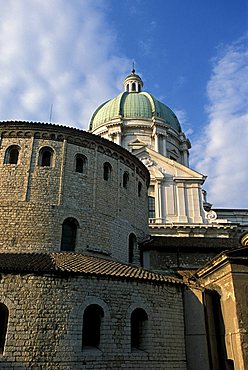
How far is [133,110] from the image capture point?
47.0 meters

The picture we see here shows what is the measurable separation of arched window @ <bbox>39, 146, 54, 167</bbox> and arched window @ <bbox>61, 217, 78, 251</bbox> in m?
3.24

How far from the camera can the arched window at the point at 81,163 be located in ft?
65.3

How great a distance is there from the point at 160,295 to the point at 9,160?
1024cm

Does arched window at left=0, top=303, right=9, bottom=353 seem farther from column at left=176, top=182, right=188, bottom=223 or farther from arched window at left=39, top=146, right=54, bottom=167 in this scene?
column at left=176, top=182, right=188, bottom=223

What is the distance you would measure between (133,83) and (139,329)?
45.5 meters

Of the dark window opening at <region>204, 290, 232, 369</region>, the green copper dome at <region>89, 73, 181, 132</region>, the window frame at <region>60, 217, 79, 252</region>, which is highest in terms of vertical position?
the green copper dome at <region>89, 73, 181, 132</region>

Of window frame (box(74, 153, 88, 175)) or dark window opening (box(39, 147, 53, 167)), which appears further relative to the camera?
window frame (box(74, 153, 88, 175))

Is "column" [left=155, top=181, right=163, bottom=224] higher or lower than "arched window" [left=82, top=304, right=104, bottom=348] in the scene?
higher

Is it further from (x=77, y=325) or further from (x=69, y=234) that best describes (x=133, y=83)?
(x=77, y=325)

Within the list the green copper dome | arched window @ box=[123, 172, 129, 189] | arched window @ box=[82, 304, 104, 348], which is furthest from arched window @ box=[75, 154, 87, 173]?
the green copper dome

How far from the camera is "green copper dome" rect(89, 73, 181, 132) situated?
153 feet

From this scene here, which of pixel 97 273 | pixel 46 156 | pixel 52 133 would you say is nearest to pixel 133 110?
pixel 52 133

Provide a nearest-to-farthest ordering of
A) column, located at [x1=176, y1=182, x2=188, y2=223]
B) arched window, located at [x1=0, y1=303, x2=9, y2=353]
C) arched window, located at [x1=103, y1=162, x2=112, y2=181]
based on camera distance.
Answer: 1. arched window, located at [x1=0, y1=303, x2=9, y2=353]
2. arched window, located at [x1=103, y1=162, x2=112, y2=181]
3. column, located at [x1=176, y1=182, x2=188, y2=223]

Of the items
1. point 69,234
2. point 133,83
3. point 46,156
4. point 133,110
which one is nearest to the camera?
point 69,234
